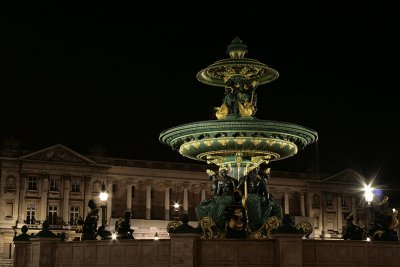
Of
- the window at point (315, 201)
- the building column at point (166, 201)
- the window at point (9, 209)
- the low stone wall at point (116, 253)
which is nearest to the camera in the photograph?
the low stone wall at point (116, 253)

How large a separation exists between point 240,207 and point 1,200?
200 feet

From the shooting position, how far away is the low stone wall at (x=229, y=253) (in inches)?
520

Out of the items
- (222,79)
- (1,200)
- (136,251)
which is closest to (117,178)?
(1,200)

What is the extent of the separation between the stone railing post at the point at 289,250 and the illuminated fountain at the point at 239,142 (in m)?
2.68

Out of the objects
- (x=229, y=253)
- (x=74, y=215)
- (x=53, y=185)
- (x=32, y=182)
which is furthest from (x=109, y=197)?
(x=229, y=253)

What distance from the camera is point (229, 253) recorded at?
13.4 m

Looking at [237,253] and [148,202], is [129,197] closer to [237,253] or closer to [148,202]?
[148,202]

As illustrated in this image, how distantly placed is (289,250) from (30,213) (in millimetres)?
63643

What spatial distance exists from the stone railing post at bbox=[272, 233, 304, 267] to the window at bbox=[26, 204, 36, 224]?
2448 inches

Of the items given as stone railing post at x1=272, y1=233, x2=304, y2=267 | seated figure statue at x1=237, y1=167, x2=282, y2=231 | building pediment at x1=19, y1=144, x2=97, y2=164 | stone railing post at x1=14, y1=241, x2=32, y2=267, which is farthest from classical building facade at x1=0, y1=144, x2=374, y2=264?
stone railing post at x1=272, y1=233, x2=304, y2=267

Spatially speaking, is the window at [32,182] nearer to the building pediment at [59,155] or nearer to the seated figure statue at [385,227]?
the building pediment at [59,155]

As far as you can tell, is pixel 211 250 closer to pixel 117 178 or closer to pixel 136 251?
pixel 136 251

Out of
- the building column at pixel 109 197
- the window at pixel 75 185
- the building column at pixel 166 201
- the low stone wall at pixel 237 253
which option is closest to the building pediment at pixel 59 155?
the window at pixel 75 185

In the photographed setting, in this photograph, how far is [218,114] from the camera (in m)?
19.2
